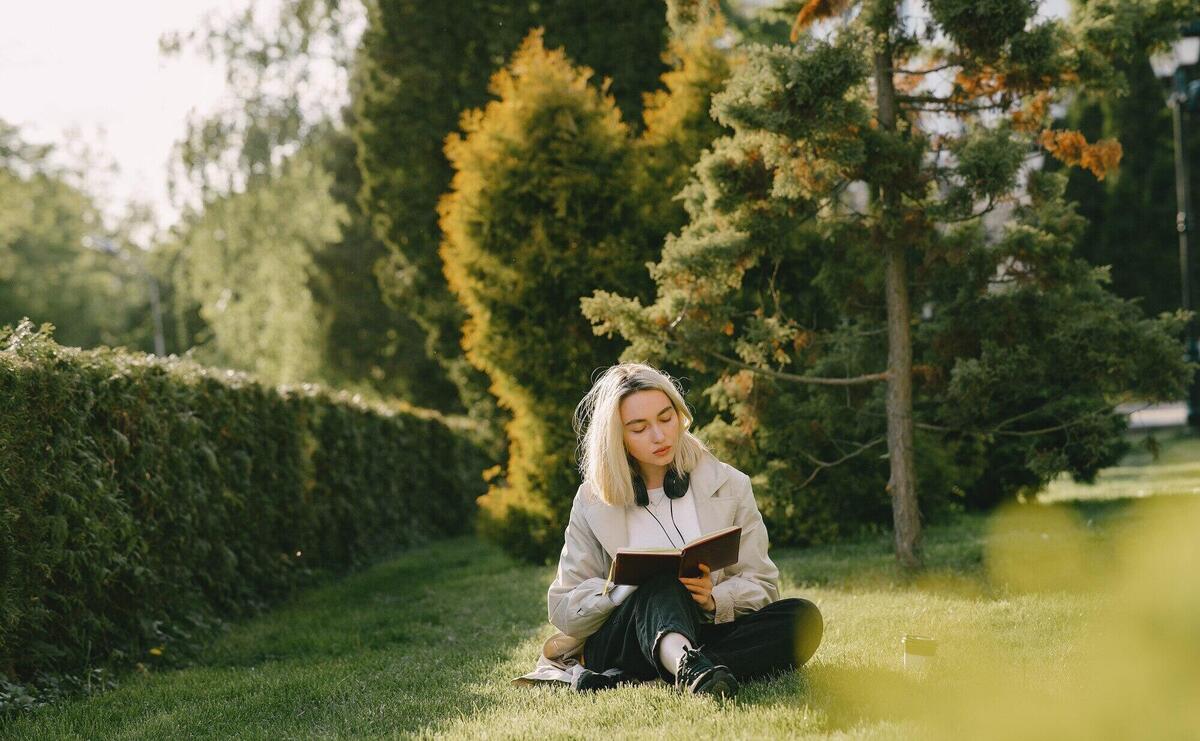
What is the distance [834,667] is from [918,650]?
25.1 inches

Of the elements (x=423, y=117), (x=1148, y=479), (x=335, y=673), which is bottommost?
(x=1148, y=479)

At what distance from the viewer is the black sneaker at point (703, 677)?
4.32 meters

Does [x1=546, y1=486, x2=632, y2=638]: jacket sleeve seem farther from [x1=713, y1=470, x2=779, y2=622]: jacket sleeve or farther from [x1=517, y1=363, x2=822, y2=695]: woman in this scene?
[x1=713, y1=470, x2=779, y2=622]: jacket sleeve

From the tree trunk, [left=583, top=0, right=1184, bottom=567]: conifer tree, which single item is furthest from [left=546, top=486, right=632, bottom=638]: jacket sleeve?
the tree trunk

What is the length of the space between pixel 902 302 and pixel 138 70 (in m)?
23.8

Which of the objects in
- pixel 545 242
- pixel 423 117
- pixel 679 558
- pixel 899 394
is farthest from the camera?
pixel 423 117

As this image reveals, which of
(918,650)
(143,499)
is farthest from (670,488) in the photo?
(143,499)

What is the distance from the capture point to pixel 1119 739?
327 centimetres

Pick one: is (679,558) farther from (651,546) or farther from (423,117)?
(423,117)

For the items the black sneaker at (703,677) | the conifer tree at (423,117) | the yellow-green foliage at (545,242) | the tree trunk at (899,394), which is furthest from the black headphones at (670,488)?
the conifer tree at (423,117)

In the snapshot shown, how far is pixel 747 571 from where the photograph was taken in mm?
5137

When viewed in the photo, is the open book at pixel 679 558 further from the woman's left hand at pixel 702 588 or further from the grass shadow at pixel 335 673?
the grass shadow at pixel 335 673

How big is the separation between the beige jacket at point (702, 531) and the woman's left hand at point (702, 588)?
94mm

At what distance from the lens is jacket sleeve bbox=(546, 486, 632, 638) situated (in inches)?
194
